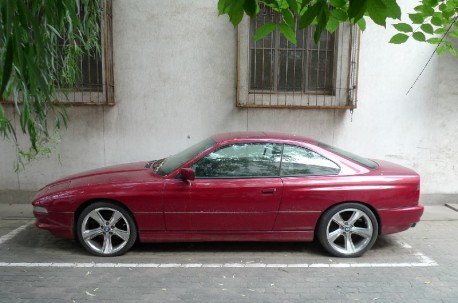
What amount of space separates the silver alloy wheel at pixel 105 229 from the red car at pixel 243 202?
0.04ft

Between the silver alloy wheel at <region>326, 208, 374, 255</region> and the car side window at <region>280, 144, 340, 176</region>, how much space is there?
522 millimetres

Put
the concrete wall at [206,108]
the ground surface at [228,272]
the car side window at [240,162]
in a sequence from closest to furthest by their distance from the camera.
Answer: the ground surface at [228,272], the car side window at [240,162], the concrete wall at [206,108]

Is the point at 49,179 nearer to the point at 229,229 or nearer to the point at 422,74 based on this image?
the point at 229,229

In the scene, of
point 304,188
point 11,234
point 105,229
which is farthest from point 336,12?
point 11,234

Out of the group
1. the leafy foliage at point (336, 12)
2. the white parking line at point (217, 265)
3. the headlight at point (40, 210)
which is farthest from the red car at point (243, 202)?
the leafy foliage at point (336, 12)

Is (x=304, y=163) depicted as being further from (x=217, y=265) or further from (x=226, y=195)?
(x=217, y=265)

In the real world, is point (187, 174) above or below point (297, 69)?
below

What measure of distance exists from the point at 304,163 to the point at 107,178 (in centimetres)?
Answer: 237

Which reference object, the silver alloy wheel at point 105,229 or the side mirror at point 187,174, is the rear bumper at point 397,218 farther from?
the silver alloy wheel at point 105,229

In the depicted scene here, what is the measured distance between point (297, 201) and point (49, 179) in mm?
4672

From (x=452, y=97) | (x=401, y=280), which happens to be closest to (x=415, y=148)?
(x=452, y=97)

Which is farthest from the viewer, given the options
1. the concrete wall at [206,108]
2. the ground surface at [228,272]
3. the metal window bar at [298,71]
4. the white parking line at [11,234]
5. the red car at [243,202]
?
the metal window bar at [298,71]

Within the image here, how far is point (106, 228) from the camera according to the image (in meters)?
4.75

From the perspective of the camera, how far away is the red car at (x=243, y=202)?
467 cm
